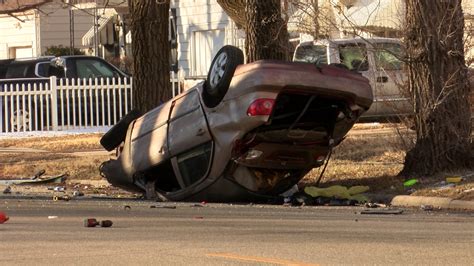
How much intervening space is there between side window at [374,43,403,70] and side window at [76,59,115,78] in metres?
9.99

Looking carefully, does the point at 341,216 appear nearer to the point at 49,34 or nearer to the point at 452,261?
the point at 452,261

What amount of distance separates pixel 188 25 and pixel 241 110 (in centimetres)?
2363

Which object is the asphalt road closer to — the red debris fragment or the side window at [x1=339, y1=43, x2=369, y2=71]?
the red debris fragment

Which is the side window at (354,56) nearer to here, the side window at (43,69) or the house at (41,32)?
the side window at (43,69)

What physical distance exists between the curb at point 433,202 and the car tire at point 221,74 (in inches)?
116

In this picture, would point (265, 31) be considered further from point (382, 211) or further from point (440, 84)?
point (382, 211)

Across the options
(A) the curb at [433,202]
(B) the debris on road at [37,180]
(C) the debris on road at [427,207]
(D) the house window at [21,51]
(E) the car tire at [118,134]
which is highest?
(D) the house window at [21,51]

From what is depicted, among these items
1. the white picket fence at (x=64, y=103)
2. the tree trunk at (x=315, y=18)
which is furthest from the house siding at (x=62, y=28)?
the tree trunk at (x=315, y=18)

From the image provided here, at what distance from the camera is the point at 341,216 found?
11.6 metres

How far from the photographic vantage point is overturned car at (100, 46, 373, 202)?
1180 centimetres

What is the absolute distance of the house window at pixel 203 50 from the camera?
34.4 metres

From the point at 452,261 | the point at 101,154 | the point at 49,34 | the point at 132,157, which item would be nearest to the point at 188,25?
the point at 49,34

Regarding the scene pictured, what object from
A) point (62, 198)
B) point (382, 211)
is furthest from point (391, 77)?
point (62, 198)

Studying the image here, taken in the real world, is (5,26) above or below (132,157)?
above
